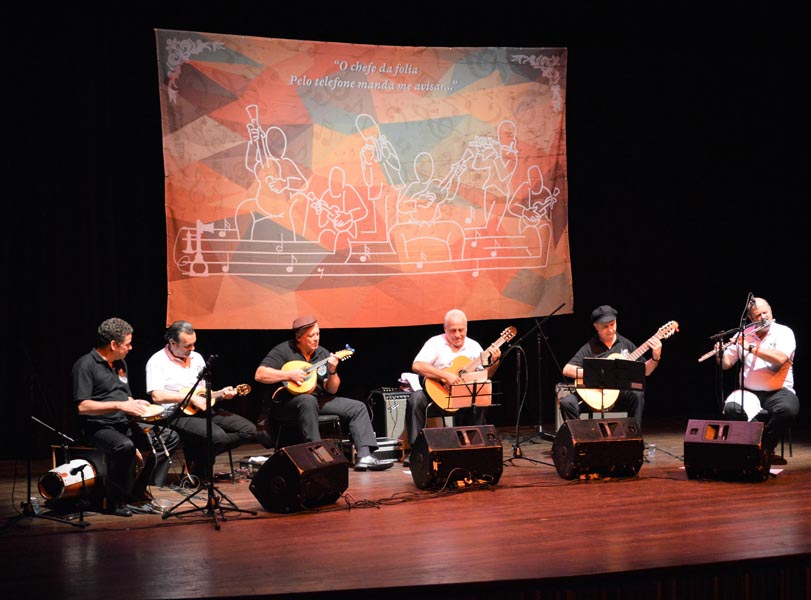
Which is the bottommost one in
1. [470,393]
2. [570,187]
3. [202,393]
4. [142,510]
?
[142,510]

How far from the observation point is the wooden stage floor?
3785 mm

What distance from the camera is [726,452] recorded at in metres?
5.88

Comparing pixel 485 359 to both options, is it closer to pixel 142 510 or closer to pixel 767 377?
pixel 767 377

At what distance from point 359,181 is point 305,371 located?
1969mm

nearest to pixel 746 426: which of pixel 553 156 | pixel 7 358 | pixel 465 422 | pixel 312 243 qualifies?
pixel 465 422

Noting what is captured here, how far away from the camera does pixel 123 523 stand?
5.05 metres

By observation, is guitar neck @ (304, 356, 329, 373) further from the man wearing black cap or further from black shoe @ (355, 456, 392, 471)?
the man wearing black cap

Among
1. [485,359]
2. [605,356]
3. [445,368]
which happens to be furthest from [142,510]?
[605,356]

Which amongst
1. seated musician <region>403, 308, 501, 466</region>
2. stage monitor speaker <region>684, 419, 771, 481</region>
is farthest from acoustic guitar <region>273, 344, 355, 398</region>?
stage monitor speaker <region>684, 419, 771, 481</region>

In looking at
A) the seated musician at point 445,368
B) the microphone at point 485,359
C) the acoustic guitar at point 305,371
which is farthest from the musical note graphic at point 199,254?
the microphone at point 485,359

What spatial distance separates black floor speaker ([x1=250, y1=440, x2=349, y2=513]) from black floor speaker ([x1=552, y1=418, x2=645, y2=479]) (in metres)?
1.69

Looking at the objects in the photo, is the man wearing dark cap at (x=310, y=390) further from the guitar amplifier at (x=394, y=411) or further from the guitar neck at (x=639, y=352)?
the guitar neck at (x=639, y=352)

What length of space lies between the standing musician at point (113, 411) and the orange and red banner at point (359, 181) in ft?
5.28

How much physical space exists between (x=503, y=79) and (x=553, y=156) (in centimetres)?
87
